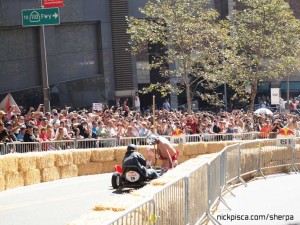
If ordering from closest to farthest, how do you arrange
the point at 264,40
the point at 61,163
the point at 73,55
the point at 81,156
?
the point at 61,163
the point at 81,156
the point at 73,55
the point at 264,40

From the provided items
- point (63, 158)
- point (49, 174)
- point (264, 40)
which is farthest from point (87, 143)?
point (264, 40)

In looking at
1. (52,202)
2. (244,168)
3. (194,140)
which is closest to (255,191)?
(244,168)

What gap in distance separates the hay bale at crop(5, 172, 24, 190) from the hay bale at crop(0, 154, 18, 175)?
0.37ft

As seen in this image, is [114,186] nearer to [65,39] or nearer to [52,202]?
[52,202]

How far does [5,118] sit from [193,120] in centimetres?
952

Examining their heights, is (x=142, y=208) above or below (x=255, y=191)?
above

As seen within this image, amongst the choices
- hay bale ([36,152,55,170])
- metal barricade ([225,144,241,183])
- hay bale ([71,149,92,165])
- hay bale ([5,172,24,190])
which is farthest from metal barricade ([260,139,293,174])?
hay bale ([5,172,24,190])

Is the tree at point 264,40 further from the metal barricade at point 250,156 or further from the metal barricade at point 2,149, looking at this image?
the metal barricade at point 2,149

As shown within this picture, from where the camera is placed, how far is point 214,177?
1628 centimetres

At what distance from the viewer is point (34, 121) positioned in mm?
23969

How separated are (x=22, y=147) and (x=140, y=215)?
14.1m

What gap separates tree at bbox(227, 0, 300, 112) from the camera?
4675 cm

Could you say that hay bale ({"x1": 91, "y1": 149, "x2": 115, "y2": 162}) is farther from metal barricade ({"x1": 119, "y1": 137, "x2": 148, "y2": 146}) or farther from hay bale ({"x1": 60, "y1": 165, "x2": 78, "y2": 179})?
metal barricade ({"x1": 119, "y1": 137, "x2": 148, "y2": 146})

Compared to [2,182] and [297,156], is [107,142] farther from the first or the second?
[2,182]
